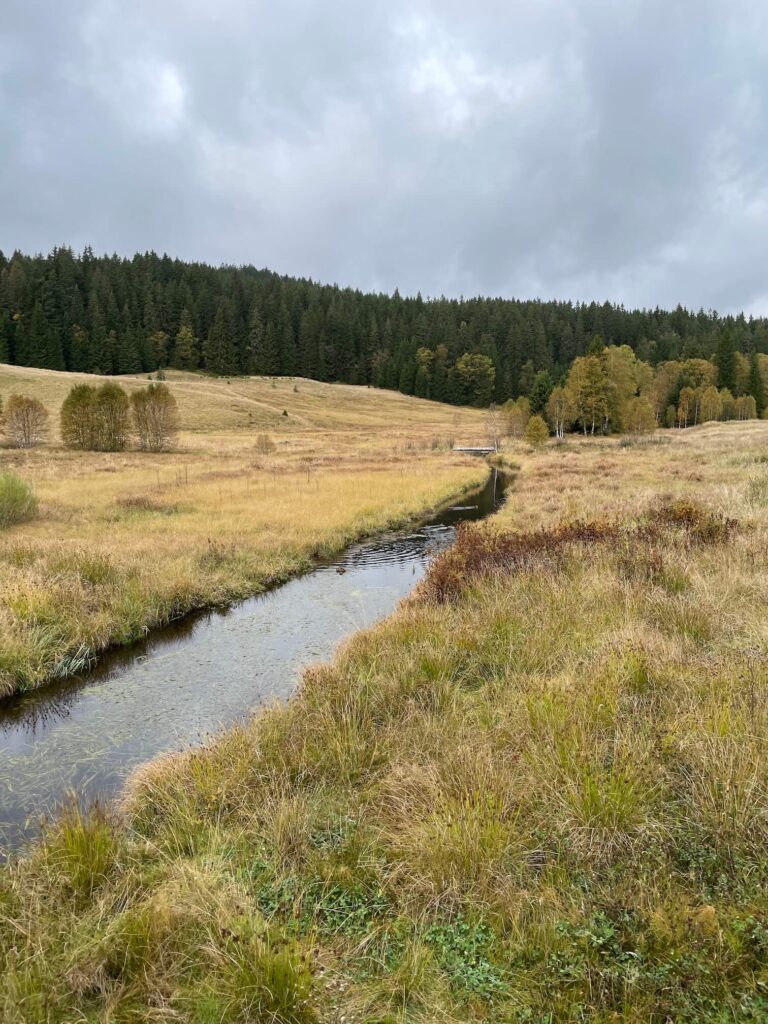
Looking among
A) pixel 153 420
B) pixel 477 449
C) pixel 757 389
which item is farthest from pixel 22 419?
pixel 757 389

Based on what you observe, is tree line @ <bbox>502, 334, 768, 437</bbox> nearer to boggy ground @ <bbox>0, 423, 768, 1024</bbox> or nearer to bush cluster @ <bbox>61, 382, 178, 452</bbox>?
bush cluster @ <bbox>61, 382, 178, 452</bbox>

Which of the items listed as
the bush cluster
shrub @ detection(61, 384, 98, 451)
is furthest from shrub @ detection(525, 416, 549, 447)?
shrub @ detection(61, 384, 98, 451)

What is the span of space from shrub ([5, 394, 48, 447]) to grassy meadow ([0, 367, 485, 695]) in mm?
2059

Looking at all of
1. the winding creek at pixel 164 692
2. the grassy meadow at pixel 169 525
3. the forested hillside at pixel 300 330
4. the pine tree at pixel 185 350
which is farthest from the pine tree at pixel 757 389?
the pine tree at pixel 185 350

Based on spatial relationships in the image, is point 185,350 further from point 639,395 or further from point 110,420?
point 639,395

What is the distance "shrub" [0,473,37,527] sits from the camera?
1762 centimetres

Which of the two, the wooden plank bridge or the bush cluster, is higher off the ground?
the bush cluster

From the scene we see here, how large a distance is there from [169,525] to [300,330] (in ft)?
373

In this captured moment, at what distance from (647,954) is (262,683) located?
23.4 feet

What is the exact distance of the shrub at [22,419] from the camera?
46500mm

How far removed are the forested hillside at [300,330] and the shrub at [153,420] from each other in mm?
61119

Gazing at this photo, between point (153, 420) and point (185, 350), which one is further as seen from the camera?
point (185, 350)

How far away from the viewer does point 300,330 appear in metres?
124

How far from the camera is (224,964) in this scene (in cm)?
313
